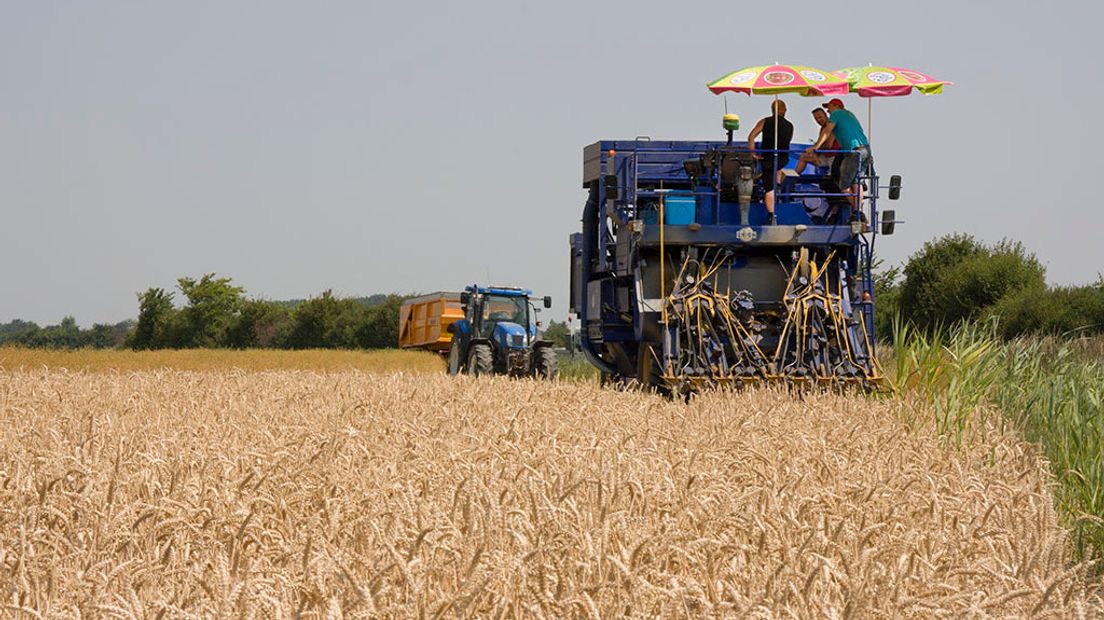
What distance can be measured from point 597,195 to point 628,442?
9.12m

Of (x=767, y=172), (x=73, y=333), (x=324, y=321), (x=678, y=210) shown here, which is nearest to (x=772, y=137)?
(x=767, y=172)

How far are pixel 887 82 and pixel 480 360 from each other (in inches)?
384

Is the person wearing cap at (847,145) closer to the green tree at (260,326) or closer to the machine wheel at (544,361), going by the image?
the machine wheel at (544,361)

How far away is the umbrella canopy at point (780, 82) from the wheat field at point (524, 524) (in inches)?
249

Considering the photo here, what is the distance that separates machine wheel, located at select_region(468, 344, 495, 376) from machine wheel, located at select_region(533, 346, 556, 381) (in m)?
0.79

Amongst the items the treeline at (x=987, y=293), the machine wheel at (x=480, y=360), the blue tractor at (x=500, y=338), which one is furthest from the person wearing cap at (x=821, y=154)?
the treeline at (x=987, y=293)

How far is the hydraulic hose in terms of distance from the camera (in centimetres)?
1638

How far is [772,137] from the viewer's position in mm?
15086

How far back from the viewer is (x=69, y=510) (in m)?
4.94

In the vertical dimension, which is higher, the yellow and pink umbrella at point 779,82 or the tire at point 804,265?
the yellow and pink umbrella at point 779,82

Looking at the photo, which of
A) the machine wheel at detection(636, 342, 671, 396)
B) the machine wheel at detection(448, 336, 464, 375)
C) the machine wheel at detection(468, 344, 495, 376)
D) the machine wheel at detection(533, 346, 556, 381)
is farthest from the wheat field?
Answer: the machine wheel at detection(448, 336, 464, 375)

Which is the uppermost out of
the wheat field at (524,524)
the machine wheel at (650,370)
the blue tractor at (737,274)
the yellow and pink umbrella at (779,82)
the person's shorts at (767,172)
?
the yellow and pink umbrella at (779,82)

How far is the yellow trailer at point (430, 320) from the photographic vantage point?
35.7 metres

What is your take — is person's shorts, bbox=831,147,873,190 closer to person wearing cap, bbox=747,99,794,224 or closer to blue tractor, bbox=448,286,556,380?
person wearing cap, bbox=747,99,794,224
